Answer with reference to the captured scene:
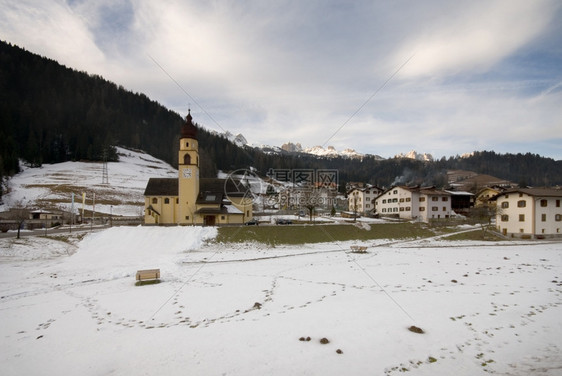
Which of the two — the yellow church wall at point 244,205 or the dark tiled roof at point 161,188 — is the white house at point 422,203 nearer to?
the yellow church wall at point 244,205

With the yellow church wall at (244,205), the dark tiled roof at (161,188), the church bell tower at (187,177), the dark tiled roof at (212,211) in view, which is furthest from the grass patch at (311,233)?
the dark tiled roof at (161,188)

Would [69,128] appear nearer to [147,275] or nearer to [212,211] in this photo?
[212,211]

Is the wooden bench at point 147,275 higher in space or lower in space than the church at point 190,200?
lower

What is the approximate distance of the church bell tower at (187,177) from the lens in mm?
48594

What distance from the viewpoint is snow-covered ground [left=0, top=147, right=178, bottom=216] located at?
75125 mm

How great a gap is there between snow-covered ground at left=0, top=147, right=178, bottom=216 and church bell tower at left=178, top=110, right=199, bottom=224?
33690 millimetres

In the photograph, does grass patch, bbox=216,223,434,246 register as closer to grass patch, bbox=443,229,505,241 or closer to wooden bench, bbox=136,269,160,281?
grass patch, bbox=443,229,505,241

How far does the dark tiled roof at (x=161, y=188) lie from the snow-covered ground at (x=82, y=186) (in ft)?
90.4

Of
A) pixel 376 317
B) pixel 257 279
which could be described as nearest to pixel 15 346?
pixel 257 279

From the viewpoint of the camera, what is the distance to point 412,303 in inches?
514

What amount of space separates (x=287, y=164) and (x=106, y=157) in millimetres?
107885

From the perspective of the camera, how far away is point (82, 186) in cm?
9262

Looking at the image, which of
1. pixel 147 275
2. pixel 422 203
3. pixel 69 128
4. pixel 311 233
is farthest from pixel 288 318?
pixel 69 128

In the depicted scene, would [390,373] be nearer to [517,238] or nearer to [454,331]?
[454,331]
